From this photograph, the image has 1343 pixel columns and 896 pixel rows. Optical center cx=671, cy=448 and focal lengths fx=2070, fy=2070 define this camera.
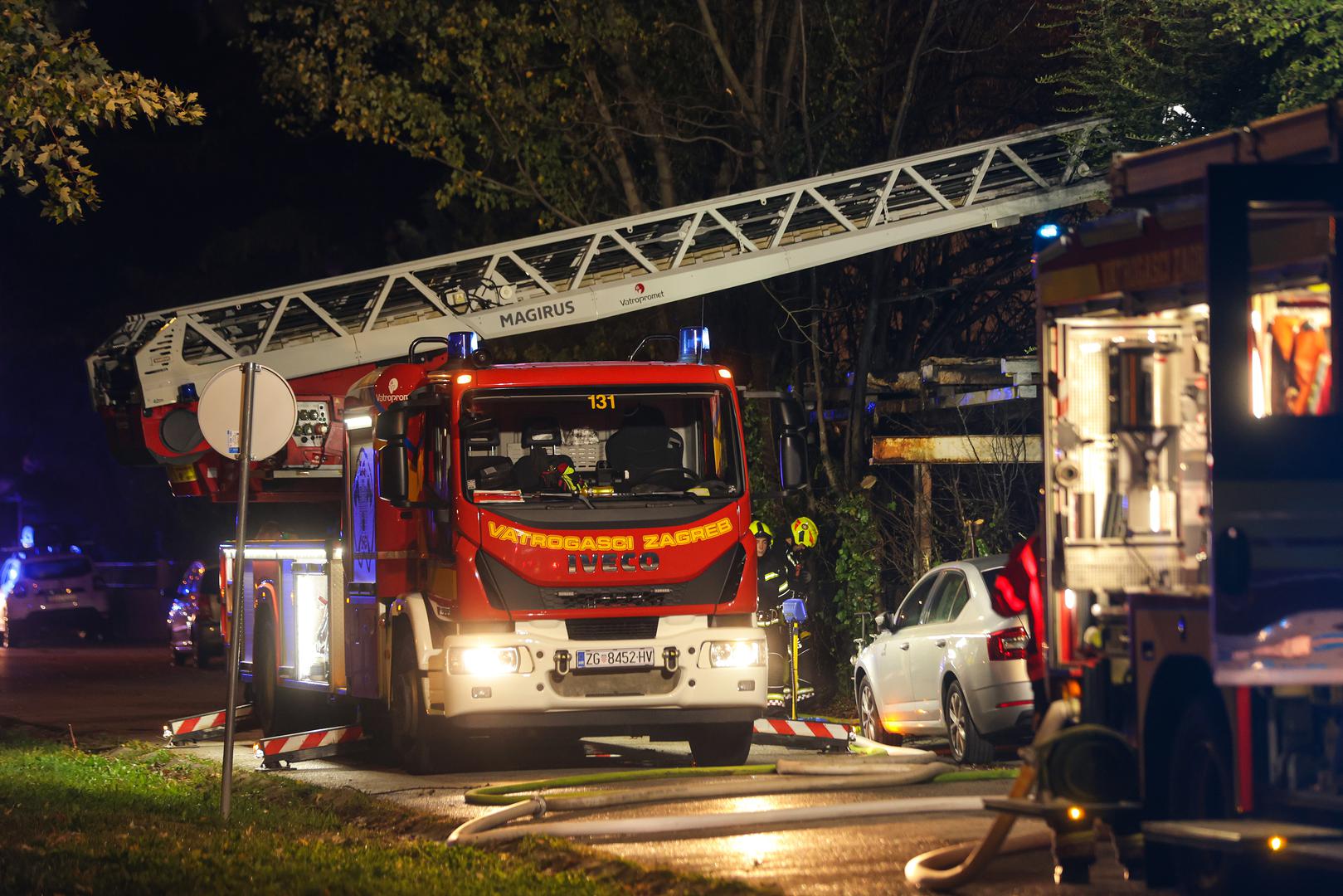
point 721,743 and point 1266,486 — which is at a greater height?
point 1266,486

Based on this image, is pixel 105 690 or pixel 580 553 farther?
pixel 105 690

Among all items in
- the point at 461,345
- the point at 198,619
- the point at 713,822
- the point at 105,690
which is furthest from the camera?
the point at 198,619

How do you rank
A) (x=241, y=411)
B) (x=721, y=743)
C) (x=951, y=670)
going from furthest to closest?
(x=721, y=743) → (x=951, y=670) → (x=241, y=411)

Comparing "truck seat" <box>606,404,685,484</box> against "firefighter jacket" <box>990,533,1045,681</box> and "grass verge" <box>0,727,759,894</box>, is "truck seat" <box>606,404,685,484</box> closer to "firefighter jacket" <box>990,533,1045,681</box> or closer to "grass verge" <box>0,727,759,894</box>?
"grass verge" <box>0,727,759,894</box>

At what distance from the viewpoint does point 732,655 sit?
556 inches

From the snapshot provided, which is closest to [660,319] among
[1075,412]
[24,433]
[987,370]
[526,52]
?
[526,52]

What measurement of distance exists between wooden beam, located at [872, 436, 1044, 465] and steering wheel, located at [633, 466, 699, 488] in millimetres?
6227

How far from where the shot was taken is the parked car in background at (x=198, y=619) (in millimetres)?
26672

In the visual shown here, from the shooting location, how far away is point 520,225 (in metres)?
28.3

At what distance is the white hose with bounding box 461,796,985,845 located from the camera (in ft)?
35.0

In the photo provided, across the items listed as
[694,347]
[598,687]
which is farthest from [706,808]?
[694,347]

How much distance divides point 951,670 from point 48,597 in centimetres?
2752

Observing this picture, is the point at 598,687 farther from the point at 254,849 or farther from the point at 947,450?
the point at 947,450

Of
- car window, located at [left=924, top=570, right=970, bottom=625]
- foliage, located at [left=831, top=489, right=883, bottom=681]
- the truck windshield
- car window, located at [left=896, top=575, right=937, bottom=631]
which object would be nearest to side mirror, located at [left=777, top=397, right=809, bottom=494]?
the truck windshield
